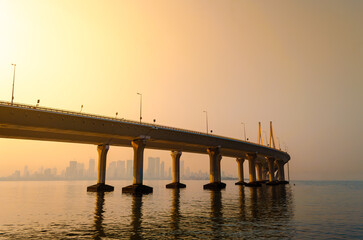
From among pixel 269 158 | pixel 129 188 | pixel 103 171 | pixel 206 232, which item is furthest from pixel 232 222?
pixel 269 158

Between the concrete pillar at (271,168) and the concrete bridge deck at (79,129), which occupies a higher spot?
the concrete bridge deck at (79,129)

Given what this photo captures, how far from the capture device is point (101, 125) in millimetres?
66000

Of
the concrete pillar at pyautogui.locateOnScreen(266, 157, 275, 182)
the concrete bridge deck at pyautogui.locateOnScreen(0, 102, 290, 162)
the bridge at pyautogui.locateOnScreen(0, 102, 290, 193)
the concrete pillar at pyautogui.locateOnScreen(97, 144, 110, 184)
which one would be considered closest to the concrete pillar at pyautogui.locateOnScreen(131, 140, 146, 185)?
→ the bridge at pyautogui.locateOnScreen(0, 102, 290, 193)

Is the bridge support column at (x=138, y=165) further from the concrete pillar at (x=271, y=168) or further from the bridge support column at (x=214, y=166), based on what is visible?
the concrete pillar at (x=271, y=168)

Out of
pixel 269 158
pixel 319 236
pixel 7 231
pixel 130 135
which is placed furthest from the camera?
pixel 269 158

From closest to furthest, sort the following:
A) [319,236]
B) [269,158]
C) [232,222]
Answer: [319,236] → [232,222] → [269,158]

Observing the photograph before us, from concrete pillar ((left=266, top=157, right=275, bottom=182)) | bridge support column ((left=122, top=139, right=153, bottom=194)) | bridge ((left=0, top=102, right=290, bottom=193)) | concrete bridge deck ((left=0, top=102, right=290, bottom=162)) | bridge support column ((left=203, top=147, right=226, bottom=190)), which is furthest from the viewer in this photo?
concrete pillar ((left=266, top=157, right=275, bottom=182))

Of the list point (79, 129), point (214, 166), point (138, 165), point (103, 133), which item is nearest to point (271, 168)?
point (214, 166)

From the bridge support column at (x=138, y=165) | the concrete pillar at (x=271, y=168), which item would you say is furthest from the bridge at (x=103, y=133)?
the concrete pillar at (x=271, y=168)

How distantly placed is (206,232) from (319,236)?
8.25 meters

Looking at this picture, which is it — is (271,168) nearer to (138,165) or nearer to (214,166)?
(214,166)

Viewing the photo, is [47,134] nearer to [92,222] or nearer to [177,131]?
[177,131]

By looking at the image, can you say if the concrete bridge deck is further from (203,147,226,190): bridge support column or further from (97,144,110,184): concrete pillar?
(203,147,226,190): bridge support column

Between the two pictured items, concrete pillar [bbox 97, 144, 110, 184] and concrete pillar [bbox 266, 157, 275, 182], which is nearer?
concrete pillar [bbox 97, 144, 110, 184]
